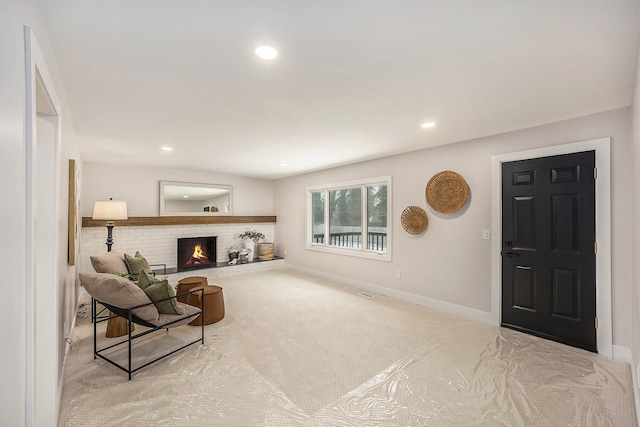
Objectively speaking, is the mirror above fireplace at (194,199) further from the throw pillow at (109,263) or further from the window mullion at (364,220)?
the window mullion at (364,220)

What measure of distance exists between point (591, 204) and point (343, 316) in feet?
9.63

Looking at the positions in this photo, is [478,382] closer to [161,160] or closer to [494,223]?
[494,223]

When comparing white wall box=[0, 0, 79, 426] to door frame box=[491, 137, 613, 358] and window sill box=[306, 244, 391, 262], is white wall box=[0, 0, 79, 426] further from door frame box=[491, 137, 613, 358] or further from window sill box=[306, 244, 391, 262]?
window sill box=[306, 244, 391, 262]

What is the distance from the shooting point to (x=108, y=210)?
430 centimetres

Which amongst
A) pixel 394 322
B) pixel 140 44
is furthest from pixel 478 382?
pixel 140 44

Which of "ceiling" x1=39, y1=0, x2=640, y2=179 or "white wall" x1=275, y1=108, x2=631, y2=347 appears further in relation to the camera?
"white wall" x1=275, y1=108, x2=631, y2=347

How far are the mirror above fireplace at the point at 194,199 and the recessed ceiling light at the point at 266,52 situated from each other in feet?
15.9

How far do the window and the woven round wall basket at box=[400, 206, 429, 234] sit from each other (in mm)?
344

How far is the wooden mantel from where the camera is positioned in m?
4.83

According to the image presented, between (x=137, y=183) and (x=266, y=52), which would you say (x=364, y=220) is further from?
(x=137, y=183)

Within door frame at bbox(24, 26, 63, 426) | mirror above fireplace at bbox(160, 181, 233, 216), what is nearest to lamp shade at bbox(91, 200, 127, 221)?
mirror above fireplace at bbox(160, 181, 233, 216)

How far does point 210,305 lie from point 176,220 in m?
2.94

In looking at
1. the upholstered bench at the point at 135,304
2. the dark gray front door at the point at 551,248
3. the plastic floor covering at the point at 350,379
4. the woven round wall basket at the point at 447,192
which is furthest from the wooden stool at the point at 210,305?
the dark gray front door at the point at 551,248

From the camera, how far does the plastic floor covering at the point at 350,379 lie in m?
1.91
